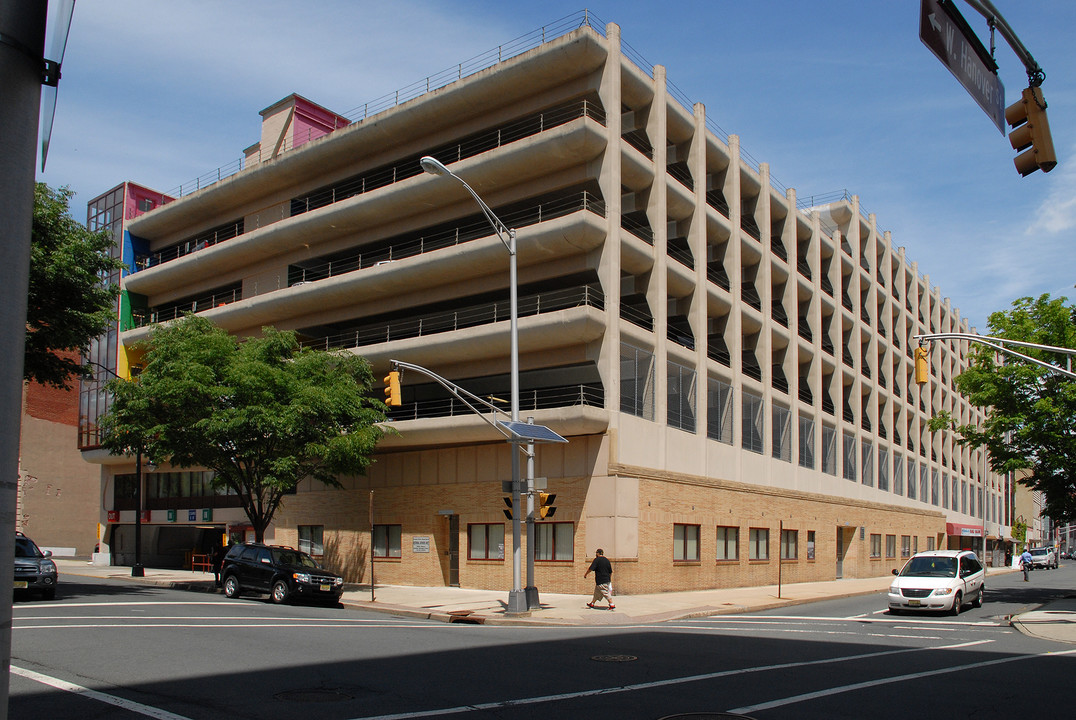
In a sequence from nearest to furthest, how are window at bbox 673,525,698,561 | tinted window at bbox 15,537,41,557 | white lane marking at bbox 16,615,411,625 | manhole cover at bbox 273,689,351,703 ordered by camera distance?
1. manhole cover at bbox 273,689,351,703
2. white lane marking at bbox 16,615,411,625
3. tinted window at bbox 15,537,41,557
4. window at bbox 673,525,698,561

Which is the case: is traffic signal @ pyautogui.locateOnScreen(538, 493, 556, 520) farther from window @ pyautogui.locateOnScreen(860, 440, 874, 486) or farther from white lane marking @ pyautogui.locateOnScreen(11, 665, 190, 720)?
window @ pyautogui.locateOnScreen(860, 440, 874, 486)

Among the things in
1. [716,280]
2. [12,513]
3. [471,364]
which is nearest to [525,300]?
[471,364]

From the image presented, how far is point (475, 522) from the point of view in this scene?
3241 cm

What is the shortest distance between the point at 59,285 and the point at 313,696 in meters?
18.6

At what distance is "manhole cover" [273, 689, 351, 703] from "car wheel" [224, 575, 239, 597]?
17.4 meters

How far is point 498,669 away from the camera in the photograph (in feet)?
41.1

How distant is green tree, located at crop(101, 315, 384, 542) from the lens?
28.6 m

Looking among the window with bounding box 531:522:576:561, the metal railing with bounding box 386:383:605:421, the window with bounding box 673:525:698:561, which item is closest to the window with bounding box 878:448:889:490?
the window with bounding box 673:525:698:561

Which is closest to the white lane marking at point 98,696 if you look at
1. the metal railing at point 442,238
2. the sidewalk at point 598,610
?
the sidewalk at point 598,610

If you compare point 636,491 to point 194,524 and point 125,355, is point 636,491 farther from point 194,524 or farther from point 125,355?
point 125,355

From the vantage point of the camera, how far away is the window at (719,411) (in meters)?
36.0

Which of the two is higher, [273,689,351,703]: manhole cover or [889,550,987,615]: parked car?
[273,689,351,703]: manhole cover

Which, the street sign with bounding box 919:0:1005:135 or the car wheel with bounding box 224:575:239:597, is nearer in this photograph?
the street sign with bounding box 919:0:1005:135

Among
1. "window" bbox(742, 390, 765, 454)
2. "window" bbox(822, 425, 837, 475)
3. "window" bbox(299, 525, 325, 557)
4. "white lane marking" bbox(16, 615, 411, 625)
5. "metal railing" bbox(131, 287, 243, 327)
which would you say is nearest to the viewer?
"white lane marking" bbox(16, 615, 411, 625)
